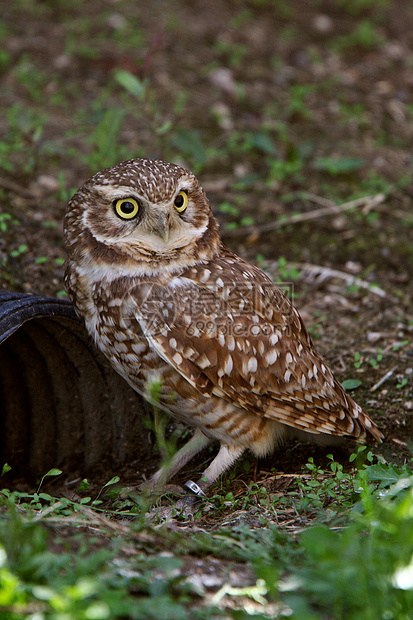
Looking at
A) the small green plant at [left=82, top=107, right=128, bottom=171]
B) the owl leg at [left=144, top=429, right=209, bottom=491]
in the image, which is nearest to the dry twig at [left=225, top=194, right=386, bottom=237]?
the small green plant at [left=82, top=107, right=128, bottom=171]

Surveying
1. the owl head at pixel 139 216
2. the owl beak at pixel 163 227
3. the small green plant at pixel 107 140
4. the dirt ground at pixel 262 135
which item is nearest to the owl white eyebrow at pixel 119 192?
the owl head at pixel 139 216

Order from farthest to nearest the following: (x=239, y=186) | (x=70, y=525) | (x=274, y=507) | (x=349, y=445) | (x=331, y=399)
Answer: (x=239, y=186) < (x=349, y=445) < (x=331, y=399) < (x=274, y=507) < (x=70, y=525)

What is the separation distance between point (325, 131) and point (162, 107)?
1456 millimetres

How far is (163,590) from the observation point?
1.84 m

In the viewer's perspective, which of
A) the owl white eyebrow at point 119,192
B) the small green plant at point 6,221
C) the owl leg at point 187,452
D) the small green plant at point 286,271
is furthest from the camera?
the small green plant at point 286,271

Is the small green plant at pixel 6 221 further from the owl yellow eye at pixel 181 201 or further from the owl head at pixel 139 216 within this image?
the owl yellow eye at pixel 181 201

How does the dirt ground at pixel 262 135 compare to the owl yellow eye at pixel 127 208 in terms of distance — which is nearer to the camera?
the owl yellow eye at pixel 127 208

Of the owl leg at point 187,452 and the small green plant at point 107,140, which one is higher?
the small green plant at point 107,140

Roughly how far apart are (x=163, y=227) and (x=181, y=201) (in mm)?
196

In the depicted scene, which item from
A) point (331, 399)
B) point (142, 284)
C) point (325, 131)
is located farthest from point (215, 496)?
point (325, 131)

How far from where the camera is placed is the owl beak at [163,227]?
107 inches

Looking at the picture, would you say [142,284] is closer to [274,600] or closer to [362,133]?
[274,600]

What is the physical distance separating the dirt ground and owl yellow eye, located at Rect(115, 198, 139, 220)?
1.21 metres

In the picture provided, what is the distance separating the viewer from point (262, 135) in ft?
17.7
